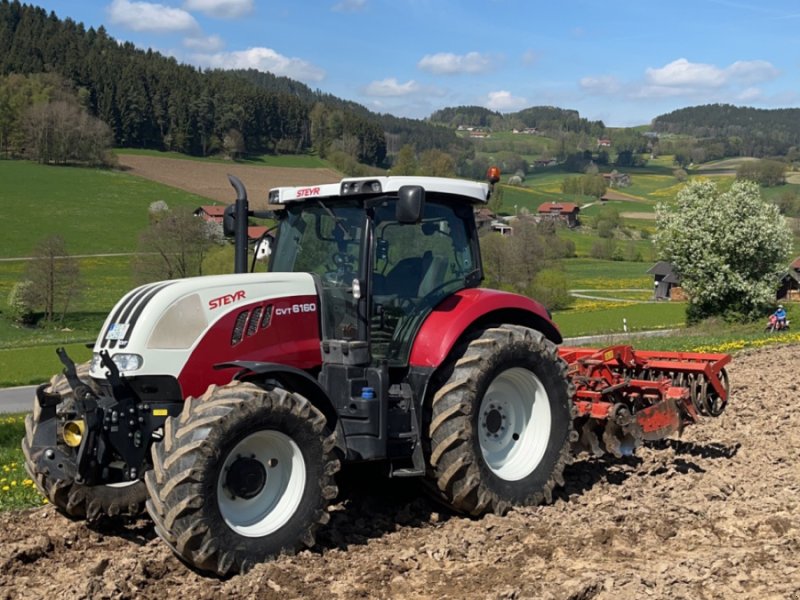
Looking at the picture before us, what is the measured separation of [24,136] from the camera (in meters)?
96.7

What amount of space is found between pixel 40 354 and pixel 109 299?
58.0ft

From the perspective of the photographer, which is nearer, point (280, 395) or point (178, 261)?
point (280, 395)

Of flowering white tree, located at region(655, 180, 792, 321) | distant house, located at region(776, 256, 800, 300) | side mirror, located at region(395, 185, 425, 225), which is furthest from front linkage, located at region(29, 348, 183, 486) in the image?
distant house, located at region(776, 256, 800, 300)

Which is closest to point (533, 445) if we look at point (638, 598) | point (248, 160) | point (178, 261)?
point (638, 598)

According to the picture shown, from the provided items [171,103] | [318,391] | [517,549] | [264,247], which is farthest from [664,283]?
[171,103]

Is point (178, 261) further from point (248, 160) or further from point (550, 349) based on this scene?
point (248, 160)

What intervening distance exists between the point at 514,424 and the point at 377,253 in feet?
6.05

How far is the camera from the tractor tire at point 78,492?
588 cm

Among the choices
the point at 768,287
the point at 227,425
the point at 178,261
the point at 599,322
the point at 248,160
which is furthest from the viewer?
the point at 248,160

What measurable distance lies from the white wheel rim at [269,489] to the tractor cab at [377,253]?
0.84 meters

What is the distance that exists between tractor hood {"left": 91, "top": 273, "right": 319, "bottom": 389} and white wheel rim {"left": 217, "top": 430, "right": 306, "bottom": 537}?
1.99 ft

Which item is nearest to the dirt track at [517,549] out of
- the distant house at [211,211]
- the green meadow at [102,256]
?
the green meadow at [102,256]

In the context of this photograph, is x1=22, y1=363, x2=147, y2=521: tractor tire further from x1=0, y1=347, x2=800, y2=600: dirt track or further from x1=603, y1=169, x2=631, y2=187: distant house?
x1=603, y1=169, x2=631, y2=187: distant house

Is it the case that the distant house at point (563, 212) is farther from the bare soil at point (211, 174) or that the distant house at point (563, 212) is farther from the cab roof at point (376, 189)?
the cab roof at point (376, 189)
